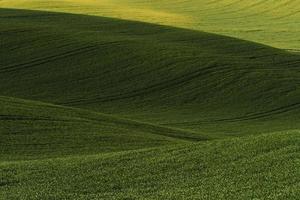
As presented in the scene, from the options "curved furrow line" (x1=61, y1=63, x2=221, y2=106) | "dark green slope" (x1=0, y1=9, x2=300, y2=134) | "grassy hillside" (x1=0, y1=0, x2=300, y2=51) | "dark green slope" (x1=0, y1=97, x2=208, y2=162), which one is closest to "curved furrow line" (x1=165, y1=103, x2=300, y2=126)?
"dark green slope" (x1=0, y1=9, x2=300, y2=134)

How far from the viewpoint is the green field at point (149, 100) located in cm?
1028

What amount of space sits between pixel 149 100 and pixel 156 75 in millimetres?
3354

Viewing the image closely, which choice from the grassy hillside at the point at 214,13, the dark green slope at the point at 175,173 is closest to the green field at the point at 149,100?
the dark green slope at the point at 175,173

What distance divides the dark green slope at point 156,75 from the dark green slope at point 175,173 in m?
10.2

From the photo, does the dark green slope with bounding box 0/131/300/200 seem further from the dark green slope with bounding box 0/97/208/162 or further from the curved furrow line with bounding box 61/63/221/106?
the curved furrow line with bounding box 61/63/221/106

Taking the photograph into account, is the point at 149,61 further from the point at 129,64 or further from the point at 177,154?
the point at 177,154

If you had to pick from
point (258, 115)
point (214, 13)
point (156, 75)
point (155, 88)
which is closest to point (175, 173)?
point (258, 115)

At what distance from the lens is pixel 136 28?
42.9 metres

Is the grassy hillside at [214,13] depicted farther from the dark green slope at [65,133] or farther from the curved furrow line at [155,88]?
→ the dark green slope at [65,133]

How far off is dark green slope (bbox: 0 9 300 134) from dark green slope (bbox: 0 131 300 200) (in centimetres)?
1018

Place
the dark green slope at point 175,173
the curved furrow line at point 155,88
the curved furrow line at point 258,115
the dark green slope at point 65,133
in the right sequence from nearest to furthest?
the dark green slope at point 175,173, the dark green slope at point 65,133, the curved furrow line at point 258,115, the curved furrow line at point 155,88

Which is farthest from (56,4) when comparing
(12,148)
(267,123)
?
(12,148)

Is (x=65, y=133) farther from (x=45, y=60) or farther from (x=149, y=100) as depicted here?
(x=45, y=60)

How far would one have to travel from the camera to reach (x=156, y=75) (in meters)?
30.5
